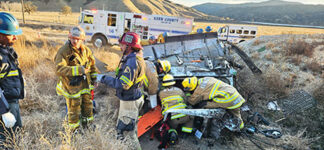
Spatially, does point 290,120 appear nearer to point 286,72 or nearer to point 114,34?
point 286,72

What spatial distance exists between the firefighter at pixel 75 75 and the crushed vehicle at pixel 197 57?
71.9 inches

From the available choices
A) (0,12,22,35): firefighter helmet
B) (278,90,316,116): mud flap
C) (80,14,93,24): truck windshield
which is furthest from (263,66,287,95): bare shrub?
(80,14,93,24): truck windshield

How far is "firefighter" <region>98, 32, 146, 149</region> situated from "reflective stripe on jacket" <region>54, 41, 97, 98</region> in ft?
1.34

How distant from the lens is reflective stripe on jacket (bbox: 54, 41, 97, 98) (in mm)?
2488

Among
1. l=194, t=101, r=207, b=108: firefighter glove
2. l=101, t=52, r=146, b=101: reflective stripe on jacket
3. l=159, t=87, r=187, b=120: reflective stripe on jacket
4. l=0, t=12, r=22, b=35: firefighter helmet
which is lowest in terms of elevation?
l=194, t=101, r=207, b=108: firefighter glove

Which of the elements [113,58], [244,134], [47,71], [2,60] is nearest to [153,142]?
[244,134]

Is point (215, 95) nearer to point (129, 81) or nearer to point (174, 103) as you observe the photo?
point (174, 103)

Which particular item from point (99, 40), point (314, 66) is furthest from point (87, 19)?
point (314, 66)

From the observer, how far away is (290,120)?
14.2ft

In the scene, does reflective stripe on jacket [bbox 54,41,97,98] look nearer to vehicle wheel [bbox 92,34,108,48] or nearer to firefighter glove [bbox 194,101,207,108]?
firefighter glove [bbox 194,101,207,108]

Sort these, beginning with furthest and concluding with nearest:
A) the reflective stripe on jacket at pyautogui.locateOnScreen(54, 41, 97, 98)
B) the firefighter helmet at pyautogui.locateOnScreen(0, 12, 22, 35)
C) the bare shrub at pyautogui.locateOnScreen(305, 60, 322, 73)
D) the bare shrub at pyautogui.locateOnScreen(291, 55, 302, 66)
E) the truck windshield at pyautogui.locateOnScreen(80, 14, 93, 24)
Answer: the truck windshield at pyautogui.locateOnScreen(80, 14, 93, 24) < the bare shrub at pyautogui.locateOnScreen(291, 55, 302, 66) < the bare shrub at pyautogui.locateOnScreen(305, 60, 322, 73) < the reflective stripe on jacket at pyautogui.locateOnScreen(54, 41, 97, 98) < the firefighter helmet at pyautogui.locateOnScreen(0, 12, 22, 35)

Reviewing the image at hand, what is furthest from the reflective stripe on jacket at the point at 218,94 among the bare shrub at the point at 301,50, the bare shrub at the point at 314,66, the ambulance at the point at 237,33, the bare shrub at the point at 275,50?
the ambulance at the point at 237,33

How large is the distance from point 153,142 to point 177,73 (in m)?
1.81

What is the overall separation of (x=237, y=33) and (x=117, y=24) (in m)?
9.66
